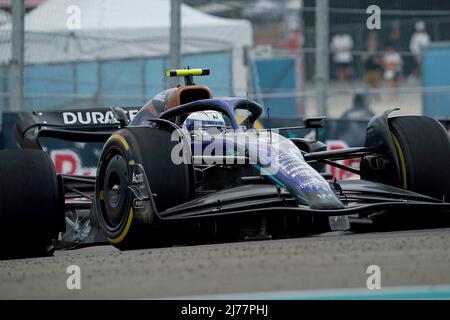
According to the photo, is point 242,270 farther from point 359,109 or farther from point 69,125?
point 359,109

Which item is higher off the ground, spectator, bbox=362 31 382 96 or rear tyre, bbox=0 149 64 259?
spectator, bbox=362 31 382 96

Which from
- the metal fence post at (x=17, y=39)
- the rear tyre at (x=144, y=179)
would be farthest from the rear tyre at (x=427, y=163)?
the metal fence post at (x=17, y=39)

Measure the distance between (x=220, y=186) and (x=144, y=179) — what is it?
2.46 ft

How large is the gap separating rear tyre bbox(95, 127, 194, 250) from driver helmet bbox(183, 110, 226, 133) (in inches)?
22.0

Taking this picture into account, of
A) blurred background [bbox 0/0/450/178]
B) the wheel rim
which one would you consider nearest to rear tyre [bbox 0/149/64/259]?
the wheel rim

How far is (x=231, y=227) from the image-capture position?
23.6 ft

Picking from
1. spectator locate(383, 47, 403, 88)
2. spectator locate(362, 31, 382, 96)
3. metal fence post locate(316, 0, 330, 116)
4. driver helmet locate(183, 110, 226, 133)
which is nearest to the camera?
driver helmet locate(183, 110, 226, 133)

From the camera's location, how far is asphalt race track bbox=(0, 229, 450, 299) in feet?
15.9

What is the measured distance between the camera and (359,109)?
16859mm

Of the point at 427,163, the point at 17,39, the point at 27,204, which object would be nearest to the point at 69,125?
the point at 17,39

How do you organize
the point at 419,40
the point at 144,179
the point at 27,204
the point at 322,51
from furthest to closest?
the point at 419,40, the point at 322,51, the point at 27,204, the point at 144,179

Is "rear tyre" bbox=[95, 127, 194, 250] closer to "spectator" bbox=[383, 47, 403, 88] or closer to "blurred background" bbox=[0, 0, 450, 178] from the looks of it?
"blurred background" bbox=[0, 0, 450, 178]

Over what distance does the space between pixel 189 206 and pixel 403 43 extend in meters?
10.9

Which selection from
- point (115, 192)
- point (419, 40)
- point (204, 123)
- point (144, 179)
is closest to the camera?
point (144, 179)
